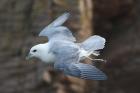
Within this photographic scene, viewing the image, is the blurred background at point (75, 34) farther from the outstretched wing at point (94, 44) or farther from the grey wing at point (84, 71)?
the grey wing at point (84, 71)

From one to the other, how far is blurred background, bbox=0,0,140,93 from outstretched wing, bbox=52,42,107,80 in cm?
264

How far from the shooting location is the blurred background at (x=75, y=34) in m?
8.21

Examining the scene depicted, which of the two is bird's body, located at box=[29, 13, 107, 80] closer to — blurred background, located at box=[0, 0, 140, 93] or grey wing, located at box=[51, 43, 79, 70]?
grey wing, located at box=[51, 43, 79, 70]

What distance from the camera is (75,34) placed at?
813 cm

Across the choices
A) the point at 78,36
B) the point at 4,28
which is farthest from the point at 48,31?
the point at 4,28

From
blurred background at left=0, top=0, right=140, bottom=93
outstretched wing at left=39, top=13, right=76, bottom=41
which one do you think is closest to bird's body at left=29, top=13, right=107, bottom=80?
outstretched wing at left=39, top=13, right=76, bottom=41

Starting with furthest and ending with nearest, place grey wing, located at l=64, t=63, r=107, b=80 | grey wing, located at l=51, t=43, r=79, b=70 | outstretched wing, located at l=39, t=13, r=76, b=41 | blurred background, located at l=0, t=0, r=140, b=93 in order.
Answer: blurred background, located at l=0, t=0, r=140, b=93 → outstretched wing, located at l=39, t=13, r=76, b=41 → grey wing, located at l=51, t=43, r=79, b=70 → grey wing, located at l=64, t=63, r=107, b=80

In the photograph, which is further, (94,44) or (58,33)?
(58,33)

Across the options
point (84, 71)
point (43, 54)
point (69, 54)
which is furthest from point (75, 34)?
point (84, 71)

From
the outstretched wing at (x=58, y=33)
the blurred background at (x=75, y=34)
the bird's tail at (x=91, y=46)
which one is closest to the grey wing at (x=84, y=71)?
the bird's tail at (x=91, y=46)

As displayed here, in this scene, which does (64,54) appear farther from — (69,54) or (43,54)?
(43,54)

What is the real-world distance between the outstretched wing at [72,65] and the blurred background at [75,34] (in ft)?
8.65

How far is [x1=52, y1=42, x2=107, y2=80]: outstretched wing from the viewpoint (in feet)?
16.6

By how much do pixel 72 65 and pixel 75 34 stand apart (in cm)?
290
